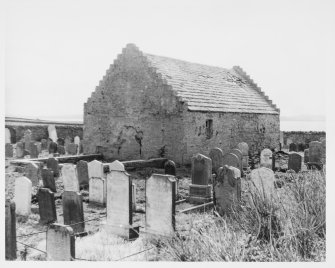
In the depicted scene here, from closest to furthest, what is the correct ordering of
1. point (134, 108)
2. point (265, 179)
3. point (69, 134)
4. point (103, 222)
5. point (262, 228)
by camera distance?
point (262, 228) < point (103, 222) < point (265, 179) < point (134, 108) < point (69, 134)

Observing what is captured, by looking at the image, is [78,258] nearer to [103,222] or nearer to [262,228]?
[103,222]

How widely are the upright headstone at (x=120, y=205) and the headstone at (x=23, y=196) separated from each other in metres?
2.48


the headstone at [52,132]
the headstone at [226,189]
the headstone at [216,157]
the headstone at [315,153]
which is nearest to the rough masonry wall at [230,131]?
the headstone at [216,157]

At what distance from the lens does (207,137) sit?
663 inches

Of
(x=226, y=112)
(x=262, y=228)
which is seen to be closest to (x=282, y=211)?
(x=262, y=228)

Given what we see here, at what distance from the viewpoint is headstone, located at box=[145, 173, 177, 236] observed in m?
7.15

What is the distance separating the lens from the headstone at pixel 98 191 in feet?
32.6

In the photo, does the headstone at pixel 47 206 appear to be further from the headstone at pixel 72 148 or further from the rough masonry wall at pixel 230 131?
the headstone at pixel 72 148

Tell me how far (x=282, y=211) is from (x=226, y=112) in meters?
11.9

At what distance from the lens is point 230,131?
59.6 ft

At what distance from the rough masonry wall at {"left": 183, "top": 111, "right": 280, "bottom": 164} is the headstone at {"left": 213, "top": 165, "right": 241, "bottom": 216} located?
7366 millimetres

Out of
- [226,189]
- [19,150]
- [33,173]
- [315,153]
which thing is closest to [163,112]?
[33,173]
